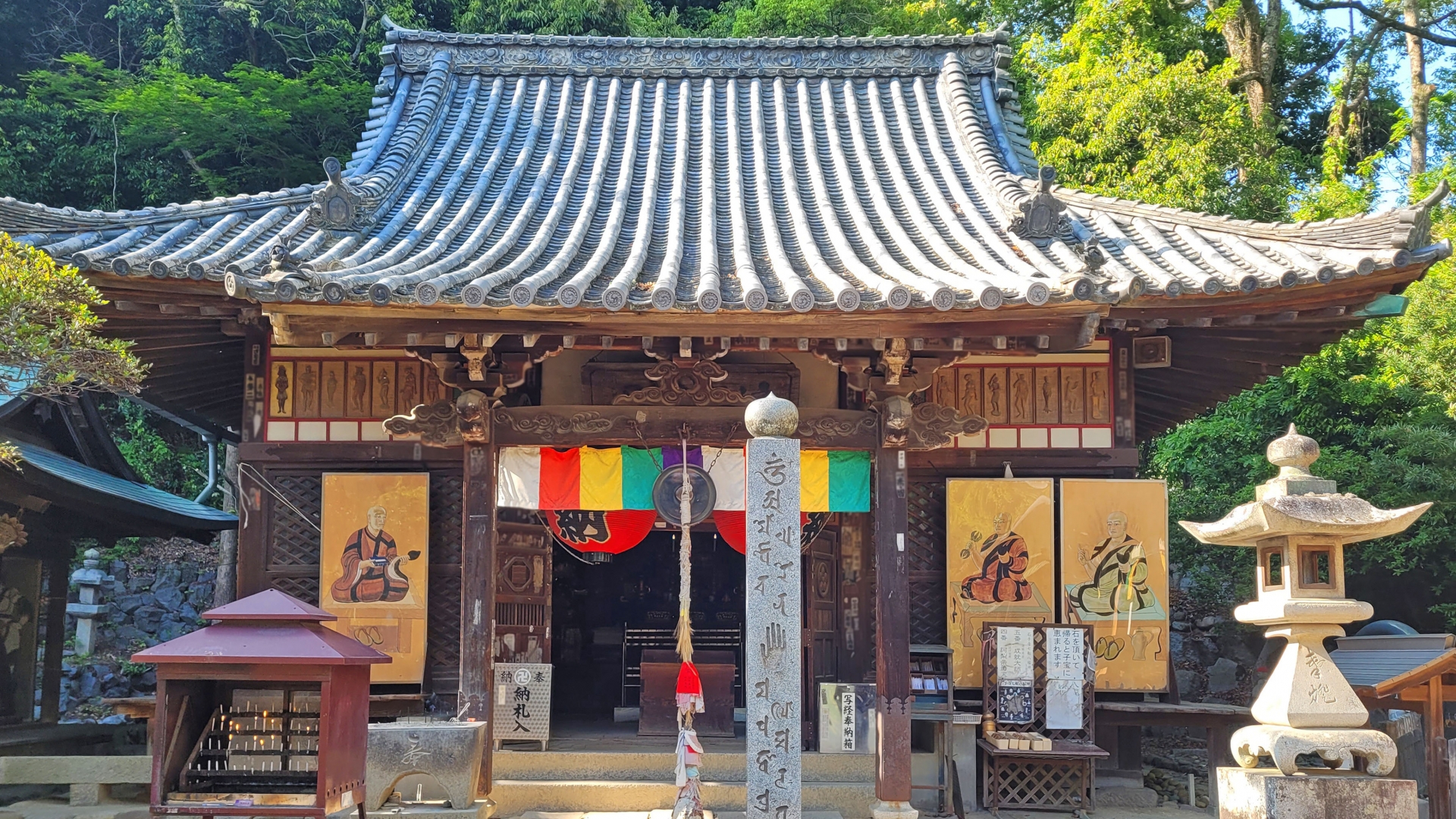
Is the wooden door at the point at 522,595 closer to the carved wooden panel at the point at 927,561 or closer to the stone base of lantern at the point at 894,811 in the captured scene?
the carved wooden panel at the point at 927,561

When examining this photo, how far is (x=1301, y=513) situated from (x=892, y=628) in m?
3.00

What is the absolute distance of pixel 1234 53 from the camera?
885 inches

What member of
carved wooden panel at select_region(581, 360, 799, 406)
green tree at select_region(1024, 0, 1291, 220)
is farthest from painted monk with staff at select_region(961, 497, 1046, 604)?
green tree at select_region(1024, 0, 1291, 220)

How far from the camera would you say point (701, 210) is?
11.6 m

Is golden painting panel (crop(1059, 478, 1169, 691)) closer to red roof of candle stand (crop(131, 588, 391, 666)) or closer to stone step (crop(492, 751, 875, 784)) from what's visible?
stone step (crop(492, 751, 875, 784))

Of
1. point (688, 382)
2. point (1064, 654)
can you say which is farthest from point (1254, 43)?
point (688, 382)

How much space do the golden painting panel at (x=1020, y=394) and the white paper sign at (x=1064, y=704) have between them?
2.31 m

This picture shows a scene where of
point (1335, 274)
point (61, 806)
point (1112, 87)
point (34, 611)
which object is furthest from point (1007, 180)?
point (34, 611)

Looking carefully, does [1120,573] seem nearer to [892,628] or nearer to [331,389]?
[892,628]

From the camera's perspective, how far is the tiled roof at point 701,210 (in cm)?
873

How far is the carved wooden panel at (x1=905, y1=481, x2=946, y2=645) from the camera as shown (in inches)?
430

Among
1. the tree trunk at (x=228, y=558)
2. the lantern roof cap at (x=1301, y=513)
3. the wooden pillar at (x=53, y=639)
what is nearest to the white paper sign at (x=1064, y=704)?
the lantern roof cap at (x=1301, y=513)

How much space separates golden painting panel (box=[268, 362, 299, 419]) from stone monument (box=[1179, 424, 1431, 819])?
7664 mm

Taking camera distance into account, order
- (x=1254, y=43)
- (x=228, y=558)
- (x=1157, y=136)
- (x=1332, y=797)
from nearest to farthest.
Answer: (x=1332, y=797)
(x=1157, y=136)
(x=228, y=558)
(x=1254, y=43)
